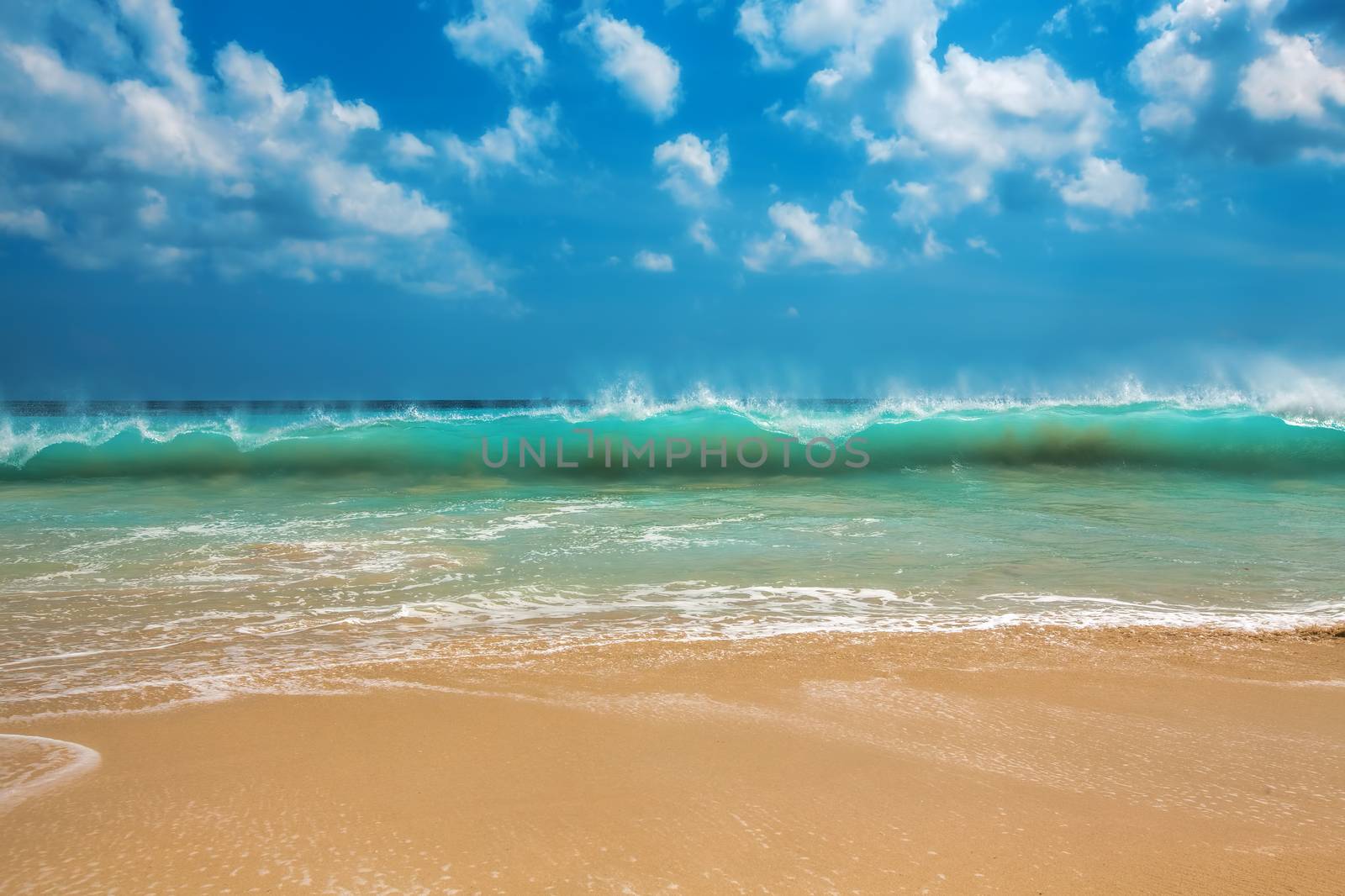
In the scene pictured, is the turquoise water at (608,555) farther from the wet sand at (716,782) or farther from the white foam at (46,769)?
the wet sand at (716,782)

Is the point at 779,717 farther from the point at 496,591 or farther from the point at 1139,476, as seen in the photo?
the point at 1139,476

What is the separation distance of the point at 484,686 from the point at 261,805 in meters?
1.22

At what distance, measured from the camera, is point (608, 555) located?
7027mm

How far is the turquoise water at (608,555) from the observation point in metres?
4.55

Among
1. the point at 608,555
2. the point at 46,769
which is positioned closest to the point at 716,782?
the point at 46,769

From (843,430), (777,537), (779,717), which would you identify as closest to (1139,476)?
(843,430)

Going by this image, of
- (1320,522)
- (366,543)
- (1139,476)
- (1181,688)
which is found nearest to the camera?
(1181,688)

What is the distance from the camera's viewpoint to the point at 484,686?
3.52 meters

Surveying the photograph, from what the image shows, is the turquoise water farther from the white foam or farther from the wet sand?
the wet sand

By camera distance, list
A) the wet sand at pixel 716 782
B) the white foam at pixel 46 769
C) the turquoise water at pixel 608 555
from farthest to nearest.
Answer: the turquoise water at pixel 608 555
the white foam at pixel 46 769
the wet sand at pixel 716 782

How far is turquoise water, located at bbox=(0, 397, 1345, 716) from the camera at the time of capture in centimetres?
455

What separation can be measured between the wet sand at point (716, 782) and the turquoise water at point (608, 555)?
76cm

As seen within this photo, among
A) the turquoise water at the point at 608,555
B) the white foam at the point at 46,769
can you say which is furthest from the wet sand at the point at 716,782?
the turquoise water at the point at 608,555

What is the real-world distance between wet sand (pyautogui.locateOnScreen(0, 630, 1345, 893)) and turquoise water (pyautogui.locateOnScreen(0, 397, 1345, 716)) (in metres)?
0.76
